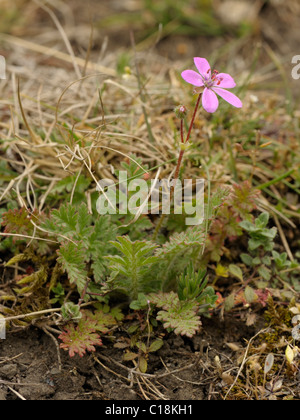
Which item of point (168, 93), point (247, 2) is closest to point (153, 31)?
point (247, 2)

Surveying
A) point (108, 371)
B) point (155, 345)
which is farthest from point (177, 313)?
point (108, 371)

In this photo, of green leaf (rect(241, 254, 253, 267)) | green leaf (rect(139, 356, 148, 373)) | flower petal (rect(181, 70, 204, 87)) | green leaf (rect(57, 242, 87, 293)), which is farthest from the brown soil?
flower petal (rect(181, 70, 204, 87))

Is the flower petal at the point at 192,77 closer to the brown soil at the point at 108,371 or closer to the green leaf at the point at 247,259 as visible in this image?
the green leaf at the point at 247,259

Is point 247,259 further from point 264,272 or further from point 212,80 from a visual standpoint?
point 212,80

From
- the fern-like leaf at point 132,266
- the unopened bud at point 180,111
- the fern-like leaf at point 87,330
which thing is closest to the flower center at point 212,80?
the unopened bud at point 180,111

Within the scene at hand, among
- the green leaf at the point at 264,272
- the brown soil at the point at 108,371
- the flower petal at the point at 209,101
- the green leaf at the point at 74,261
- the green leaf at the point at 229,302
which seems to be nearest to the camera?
the flower petal at the point at 209,101
